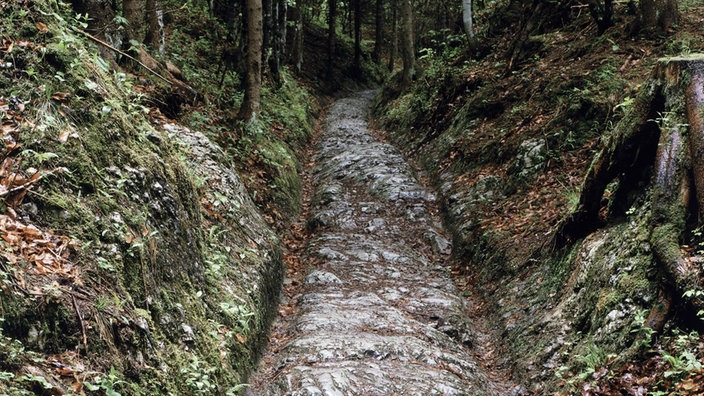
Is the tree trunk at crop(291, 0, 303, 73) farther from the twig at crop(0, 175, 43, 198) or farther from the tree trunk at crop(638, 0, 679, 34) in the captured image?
the twig at crop(0, 175, 43, 198)

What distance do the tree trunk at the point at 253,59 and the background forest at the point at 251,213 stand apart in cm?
4

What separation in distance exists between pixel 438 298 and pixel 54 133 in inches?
236

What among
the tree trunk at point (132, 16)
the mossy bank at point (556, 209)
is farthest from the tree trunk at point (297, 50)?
the tree trunk at point (132, 16)

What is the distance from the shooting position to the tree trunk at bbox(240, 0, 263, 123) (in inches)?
416

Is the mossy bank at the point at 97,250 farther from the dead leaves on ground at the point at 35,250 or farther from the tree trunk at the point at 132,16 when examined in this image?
the tree trunk at the point at 132,16

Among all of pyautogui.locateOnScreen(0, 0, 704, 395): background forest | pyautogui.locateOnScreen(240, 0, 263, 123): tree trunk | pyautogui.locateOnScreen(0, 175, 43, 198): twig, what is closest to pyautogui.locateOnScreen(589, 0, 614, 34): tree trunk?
pyautogui.locateOnScreen(0, 0, 704, 395): background forest

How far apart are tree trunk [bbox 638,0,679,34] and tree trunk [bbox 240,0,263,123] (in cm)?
877

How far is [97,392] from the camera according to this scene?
319cm

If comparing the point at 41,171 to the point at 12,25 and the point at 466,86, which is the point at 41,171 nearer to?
the point at 12,25

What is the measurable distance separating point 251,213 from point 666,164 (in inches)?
250

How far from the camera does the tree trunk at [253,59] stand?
10.6 metres

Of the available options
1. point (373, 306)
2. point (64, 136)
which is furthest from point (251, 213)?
point (64, 136)

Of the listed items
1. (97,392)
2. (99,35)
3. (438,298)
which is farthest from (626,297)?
(99,35)

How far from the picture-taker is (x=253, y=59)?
35.3 feet
